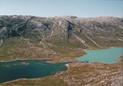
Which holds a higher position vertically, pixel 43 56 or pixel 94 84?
pixel 94 84

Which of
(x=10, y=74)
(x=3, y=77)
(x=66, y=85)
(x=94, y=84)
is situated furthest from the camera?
(x=10, y=74)

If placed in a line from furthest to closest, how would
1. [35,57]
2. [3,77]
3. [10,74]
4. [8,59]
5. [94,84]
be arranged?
[35,57], [8,59], [10,74], [3,77], [94,84]

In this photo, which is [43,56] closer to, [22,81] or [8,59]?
[8,59]

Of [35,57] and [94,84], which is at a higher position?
[94,84]

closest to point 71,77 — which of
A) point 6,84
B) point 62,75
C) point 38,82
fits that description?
point 62,75

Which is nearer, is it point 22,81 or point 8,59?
A: point 22,81

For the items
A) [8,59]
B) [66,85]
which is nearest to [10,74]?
[66,85]

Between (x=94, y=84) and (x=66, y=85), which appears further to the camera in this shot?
(x=66, y=85)

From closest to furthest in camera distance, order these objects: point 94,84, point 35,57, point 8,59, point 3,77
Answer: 1. point 94,84
2. point 3,77
3. point 8,59
4. point 35,57

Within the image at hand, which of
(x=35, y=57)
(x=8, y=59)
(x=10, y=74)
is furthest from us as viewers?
(x=35, y=57)

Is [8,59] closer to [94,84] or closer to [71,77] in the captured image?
A: [71,77]
